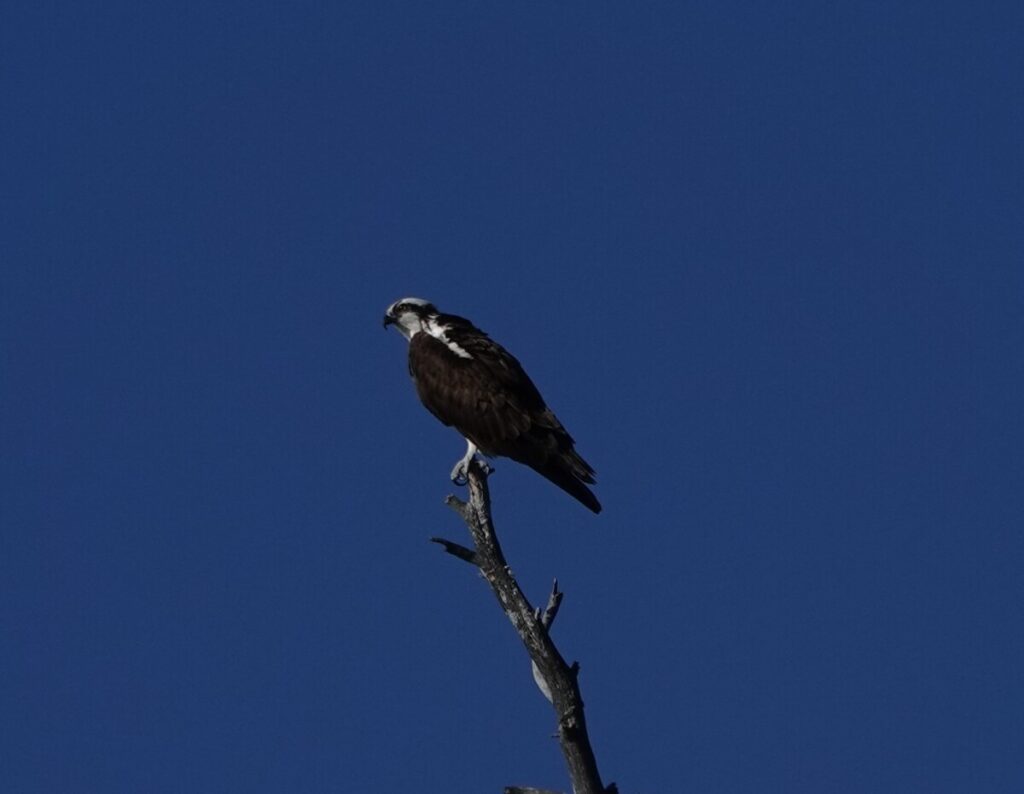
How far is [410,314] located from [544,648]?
5590 mm

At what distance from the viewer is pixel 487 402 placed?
50.9 feet

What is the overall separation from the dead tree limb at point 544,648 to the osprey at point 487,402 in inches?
70.3

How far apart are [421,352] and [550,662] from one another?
15.7 ft

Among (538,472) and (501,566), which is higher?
(538,472)

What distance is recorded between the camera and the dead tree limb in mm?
12062

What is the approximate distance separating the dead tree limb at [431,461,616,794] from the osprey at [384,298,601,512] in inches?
70.3

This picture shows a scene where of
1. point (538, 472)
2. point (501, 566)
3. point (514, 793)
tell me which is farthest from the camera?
point (538, 472)

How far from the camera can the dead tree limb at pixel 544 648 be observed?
1206 cm

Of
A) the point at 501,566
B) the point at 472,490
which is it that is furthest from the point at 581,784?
the point at 472,490

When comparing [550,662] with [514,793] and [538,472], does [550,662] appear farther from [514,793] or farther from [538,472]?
[538,472]

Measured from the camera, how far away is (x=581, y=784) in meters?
12.0

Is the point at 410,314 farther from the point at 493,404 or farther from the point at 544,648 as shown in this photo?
the point at 544,648

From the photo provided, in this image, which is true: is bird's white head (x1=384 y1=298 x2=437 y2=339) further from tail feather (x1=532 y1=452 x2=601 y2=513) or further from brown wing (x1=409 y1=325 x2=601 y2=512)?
tail feather (x1=532 y1=452 x2=601 y2=513)

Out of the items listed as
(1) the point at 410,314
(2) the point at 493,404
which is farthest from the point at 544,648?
(1) the point at 410,314
